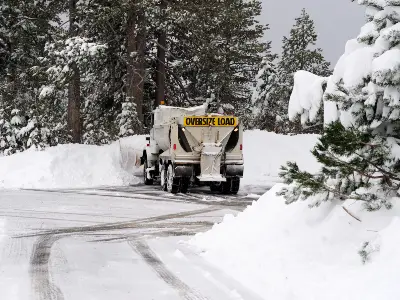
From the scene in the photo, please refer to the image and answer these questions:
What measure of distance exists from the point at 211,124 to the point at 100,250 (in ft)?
27.3

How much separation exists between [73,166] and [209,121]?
21.9 ft

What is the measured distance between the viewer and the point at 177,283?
19.7 feet

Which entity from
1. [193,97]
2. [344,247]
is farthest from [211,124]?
[193,97]

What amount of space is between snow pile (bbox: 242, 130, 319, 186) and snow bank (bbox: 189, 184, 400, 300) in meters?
13.4

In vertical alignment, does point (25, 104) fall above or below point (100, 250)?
above

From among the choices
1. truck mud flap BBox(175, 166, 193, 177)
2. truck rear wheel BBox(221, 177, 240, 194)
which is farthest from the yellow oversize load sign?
truck rear wheel BBox(221, 177, 240, 194)

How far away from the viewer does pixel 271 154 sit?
24.2m

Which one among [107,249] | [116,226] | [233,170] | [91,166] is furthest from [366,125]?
[91,166]

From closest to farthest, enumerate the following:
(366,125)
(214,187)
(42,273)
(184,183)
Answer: (366,125)
(42,273)
(184,183)
(214,187)

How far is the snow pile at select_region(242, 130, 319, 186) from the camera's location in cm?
2253

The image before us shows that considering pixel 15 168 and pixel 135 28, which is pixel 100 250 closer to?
pixel 15 168

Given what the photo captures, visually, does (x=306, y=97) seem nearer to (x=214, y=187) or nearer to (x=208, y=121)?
(x=208, y=121)

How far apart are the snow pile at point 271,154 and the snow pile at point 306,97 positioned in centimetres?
1384

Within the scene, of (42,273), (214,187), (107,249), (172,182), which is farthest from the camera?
(214,187)
